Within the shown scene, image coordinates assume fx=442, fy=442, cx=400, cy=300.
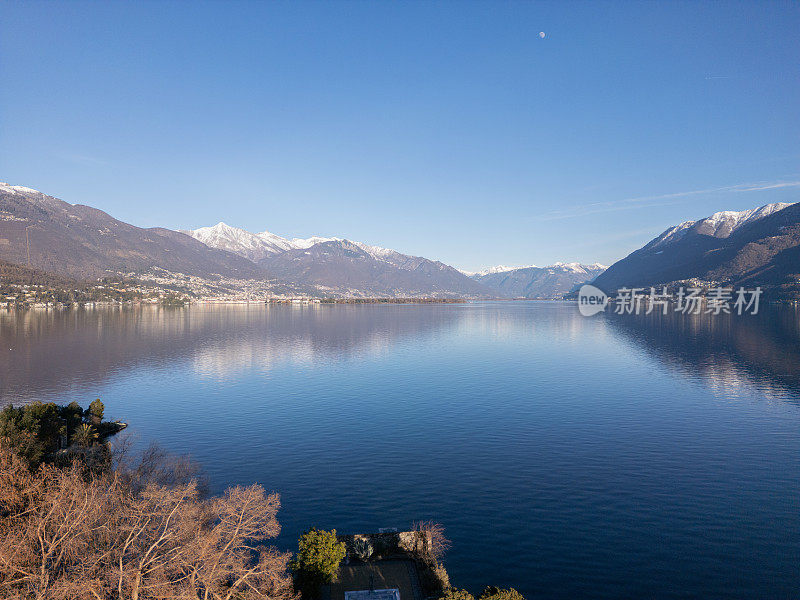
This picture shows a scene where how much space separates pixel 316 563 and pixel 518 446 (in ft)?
113

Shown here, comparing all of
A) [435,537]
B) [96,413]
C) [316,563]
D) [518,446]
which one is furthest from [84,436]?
[518,446]

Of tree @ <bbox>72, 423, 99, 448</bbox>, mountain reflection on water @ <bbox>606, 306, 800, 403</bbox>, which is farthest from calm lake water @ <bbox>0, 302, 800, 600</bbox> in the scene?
tree @ <bbox>72, 423, 99, 448</bbox>

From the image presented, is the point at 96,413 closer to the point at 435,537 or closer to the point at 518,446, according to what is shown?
the point at 435,537

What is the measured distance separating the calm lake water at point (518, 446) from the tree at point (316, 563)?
7450 mm

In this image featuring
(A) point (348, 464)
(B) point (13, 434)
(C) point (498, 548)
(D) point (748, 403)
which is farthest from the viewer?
(D) point (748, 403)

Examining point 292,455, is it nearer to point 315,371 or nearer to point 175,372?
point 315,371

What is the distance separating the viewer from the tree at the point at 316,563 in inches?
1149

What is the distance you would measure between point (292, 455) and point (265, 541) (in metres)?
17.4

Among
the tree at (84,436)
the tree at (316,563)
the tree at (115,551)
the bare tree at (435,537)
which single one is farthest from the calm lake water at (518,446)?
the tree at (115,551)

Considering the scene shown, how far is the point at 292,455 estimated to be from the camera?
54062 millimetres

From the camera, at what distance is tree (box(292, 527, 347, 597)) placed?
2918 cm

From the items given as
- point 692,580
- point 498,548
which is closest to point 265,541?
point 498,548

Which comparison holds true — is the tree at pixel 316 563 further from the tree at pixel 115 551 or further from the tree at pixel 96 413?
the tree at pixel 96 413

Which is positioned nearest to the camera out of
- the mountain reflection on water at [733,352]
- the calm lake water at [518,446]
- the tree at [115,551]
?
the tree at [115,551]
